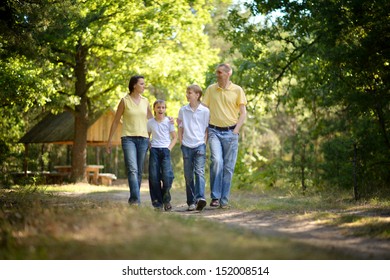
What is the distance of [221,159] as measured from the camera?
30.3 feet

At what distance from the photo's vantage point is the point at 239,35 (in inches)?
671

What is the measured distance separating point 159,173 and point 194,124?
1109 millimetres

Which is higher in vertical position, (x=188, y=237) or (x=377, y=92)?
(x=377, y=92)

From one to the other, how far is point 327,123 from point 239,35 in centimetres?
395

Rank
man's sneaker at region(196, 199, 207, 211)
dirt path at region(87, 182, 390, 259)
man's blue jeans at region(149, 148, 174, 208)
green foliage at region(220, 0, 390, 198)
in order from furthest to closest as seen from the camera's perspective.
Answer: green foliage at region(220, 0, 390, 198)
man's blue jeans at region(149, 148, 174, 208)
man's sneaker at region(196, 199, 207, 211)
dirt path at region(87, 182, 390, 259)

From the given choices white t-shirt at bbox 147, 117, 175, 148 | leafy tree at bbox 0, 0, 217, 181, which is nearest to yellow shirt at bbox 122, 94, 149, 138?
white t-shirt at bbox 147, 117, 175, 148

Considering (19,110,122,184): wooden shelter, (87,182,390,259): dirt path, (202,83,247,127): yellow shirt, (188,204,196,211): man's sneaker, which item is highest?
(19,110,122,184): wooden shelter

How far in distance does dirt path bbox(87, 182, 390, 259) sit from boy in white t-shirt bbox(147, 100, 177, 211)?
88cm

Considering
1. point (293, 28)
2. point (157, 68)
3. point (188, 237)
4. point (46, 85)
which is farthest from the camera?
point (157, 68)

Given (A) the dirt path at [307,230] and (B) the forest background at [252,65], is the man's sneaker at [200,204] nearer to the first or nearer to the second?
(A) the dirt path at [307,230]

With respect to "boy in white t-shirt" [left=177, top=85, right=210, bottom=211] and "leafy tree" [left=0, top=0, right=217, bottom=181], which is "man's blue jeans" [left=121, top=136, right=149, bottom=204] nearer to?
"boy in white t-shirt" [left=177, top=85, right=210, bottom=211]

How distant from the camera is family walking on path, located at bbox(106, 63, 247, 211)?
9117mm

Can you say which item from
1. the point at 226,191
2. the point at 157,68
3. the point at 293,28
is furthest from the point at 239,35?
the point at 226,191
